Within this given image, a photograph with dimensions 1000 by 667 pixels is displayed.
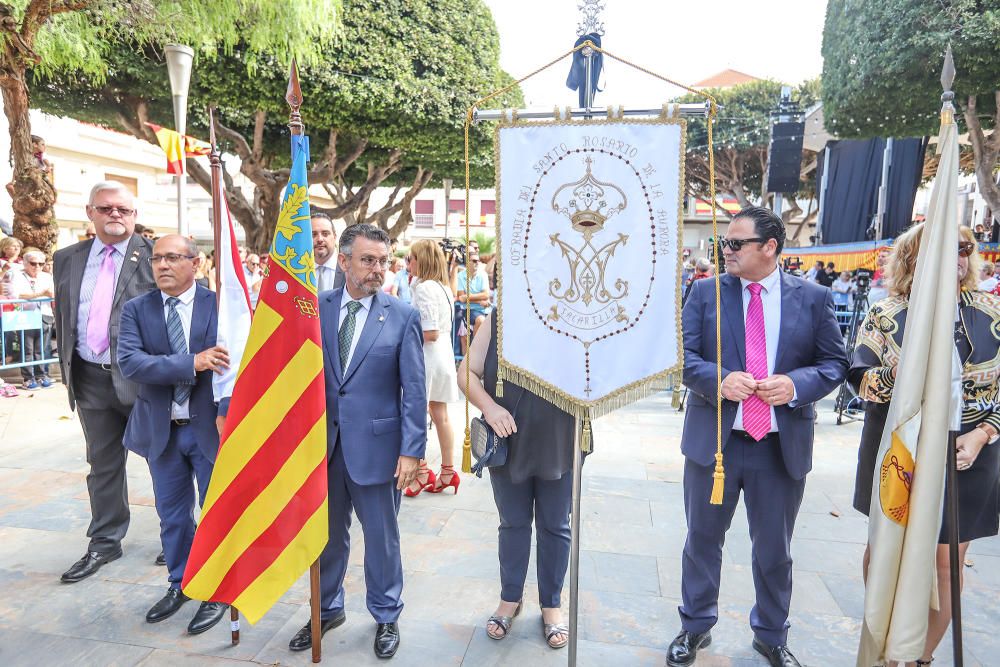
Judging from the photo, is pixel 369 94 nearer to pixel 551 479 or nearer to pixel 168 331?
pixel 168 331

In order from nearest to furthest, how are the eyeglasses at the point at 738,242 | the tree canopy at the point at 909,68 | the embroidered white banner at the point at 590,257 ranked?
the embroidered white banner at the point at 590,257
the eyeglasses at the point at 738,242
the tree canopy at the point at 909,68

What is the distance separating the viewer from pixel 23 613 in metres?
3.13

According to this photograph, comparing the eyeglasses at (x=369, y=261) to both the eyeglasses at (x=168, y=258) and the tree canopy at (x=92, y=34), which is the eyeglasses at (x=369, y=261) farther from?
the tree canopy at (x=92, y=34)

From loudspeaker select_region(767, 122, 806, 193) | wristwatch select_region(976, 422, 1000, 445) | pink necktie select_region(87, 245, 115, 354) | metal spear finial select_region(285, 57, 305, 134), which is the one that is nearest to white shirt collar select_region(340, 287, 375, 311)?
metal spear finial select_region(285, 57, 305, 134)

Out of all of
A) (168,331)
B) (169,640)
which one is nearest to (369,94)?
(168,331)

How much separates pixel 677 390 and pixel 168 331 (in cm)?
241

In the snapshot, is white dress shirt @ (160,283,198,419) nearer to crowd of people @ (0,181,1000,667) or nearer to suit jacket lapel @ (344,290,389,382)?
crowd of people @ (0,181,1000,667)

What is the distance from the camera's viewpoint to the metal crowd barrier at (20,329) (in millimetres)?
8156

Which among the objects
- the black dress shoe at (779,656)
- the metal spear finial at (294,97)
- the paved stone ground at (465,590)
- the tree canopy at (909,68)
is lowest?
the paved stone ground at (465,590)

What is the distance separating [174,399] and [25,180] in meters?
8.10

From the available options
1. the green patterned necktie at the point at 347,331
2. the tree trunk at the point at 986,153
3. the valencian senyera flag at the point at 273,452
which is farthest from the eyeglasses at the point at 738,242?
the tree trunk at the point at 986,153

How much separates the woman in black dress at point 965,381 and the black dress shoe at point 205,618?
9.81ft

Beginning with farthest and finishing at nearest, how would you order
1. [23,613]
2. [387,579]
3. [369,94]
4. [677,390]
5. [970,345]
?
[369,94], [23,613], [387,579], [970,345], [677,390]

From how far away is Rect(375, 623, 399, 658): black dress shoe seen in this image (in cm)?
280
